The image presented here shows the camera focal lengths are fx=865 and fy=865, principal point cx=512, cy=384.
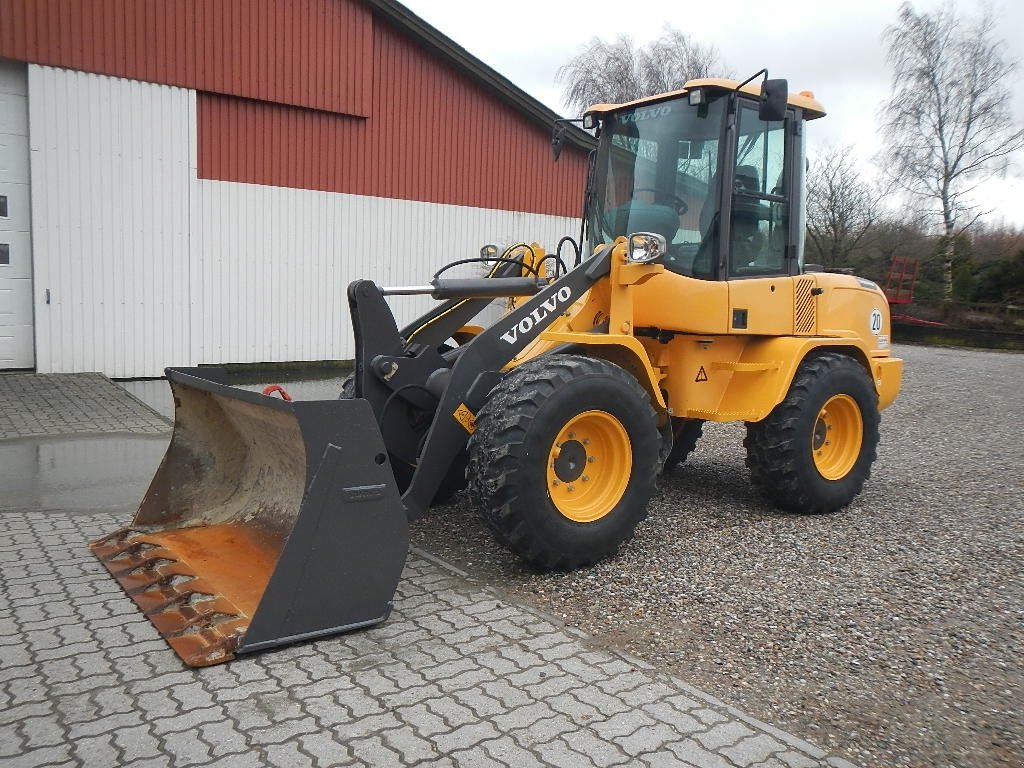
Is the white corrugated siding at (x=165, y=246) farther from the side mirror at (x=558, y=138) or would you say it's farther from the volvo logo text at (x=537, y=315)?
the volvo logo text at (x=537, y=315)

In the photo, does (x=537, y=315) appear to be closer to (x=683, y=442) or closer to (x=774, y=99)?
(x=774, y=99)

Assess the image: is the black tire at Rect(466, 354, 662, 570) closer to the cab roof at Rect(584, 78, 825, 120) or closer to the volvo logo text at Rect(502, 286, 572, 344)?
the volvo logo text at Rect(502, 286, 572, 344)

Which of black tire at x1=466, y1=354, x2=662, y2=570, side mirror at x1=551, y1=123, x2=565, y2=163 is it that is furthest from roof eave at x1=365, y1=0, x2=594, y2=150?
black tire at x1=466, y1=354, x2=662, y2=570

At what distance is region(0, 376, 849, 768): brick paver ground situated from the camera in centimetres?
293

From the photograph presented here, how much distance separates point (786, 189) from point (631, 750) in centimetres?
444

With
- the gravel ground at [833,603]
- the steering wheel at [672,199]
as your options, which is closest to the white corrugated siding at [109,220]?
the gravel ground at [833,603]

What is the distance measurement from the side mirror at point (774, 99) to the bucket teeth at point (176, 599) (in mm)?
4069

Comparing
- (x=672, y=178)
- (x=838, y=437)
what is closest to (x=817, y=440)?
(x=838, y=437)

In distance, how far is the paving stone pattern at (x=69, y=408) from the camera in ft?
26.4

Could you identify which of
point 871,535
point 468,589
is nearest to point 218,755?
point 468,589

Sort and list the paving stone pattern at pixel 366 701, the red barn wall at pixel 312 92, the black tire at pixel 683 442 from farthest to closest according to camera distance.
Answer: the red barn wall at pixel 312 92, the black tire at pixel 683 442, the paving stone pattern at pixel 366 701

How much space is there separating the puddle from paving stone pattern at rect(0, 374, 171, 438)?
13.7 inches

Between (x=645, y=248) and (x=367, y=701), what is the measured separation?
305cm

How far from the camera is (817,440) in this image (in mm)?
6262
